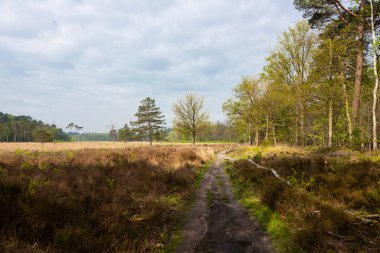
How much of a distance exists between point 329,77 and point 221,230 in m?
16.5

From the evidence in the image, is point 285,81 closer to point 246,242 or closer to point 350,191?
point 350,191

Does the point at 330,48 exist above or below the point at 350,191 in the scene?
above

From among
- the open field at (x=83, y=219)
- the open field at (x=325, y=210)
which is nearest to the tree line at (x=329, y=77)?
the open field at (x=325, y=210)

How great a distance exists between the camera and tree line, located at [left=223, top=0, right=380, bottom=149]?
566 inches

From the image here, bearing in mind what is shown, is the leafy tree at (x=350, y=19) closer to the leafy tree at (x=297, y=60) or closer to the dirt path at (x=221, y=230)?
the leafy tree at (x=297, y=60)

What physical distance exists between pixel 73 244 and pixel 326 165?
1086 centimetres

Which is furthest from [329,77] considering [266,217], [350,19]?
[266,217]

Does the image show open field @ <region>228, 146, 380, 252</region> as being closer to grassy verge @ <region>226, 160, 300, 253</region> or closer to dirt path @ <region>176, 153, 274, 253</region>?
grassy verge @ <region>226, 160, 300, 253</region>

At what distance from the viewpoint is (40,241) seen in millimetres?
4109

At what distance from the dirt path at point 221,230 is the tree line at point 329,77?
32.0 ft

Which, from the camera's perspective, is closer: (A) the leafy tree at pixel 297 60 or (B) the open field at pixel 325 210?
(B) the open field at pixel 325 210

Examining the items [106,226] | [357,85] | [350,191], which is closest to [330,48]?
[357,85]

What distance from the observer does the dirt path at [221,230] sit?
4.90 metres

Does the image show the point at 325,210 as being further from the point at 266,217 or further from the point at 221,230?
the point at 221,230
